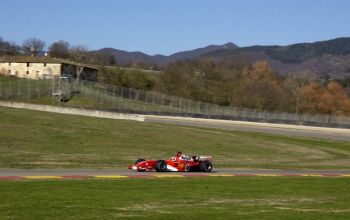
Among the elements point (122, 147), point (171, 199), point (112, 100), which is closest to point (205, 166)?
point (171, 199)

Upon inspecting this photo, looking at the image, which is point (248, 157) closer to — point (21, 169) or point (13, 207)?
A: point (21, 169)

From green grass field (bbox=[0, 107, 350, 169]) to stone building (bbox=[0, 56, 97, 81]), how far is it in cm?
10250

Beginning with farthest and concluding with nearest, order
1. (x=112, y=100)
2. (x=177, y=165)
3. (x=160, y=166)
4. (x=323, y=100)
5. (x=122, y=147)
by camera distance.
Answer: (x=323, y=100) < (x=112, y=100) < (x=122, y=147) < (x=177, y=165) < (x=160, y=166)

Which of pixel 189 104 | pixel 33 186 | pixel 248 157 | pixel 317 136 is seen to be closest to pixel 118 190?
pixel 33 186

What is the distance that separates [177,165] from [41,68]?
13316cm

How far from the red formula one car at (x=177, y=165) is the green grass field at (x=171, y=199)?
137 inches

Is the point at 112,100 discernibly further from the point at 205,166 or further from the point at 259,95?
the point at 205,166

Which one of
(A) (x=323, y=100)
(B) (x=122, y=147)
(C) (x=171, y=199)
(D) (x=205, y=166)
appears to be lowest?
(B) (x=122, y=147)

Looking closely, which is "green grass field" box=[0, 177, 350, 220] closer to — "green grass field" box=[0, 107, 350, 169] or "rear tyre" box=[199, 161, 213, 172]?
"rear tyre" box=[199, 161, 213, 172]

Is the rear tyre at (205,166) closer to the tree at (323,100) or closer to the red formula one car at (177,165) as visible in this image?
the red formula one car at (177,165)

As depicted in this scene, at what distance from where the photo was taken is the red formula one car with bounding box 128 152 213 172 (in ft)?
79.2

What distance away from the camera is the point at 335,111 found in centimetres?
15838

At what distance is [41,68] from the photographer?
153250 millimetres

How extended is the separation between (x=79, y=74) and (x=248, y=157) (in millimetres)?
Result: 122060
